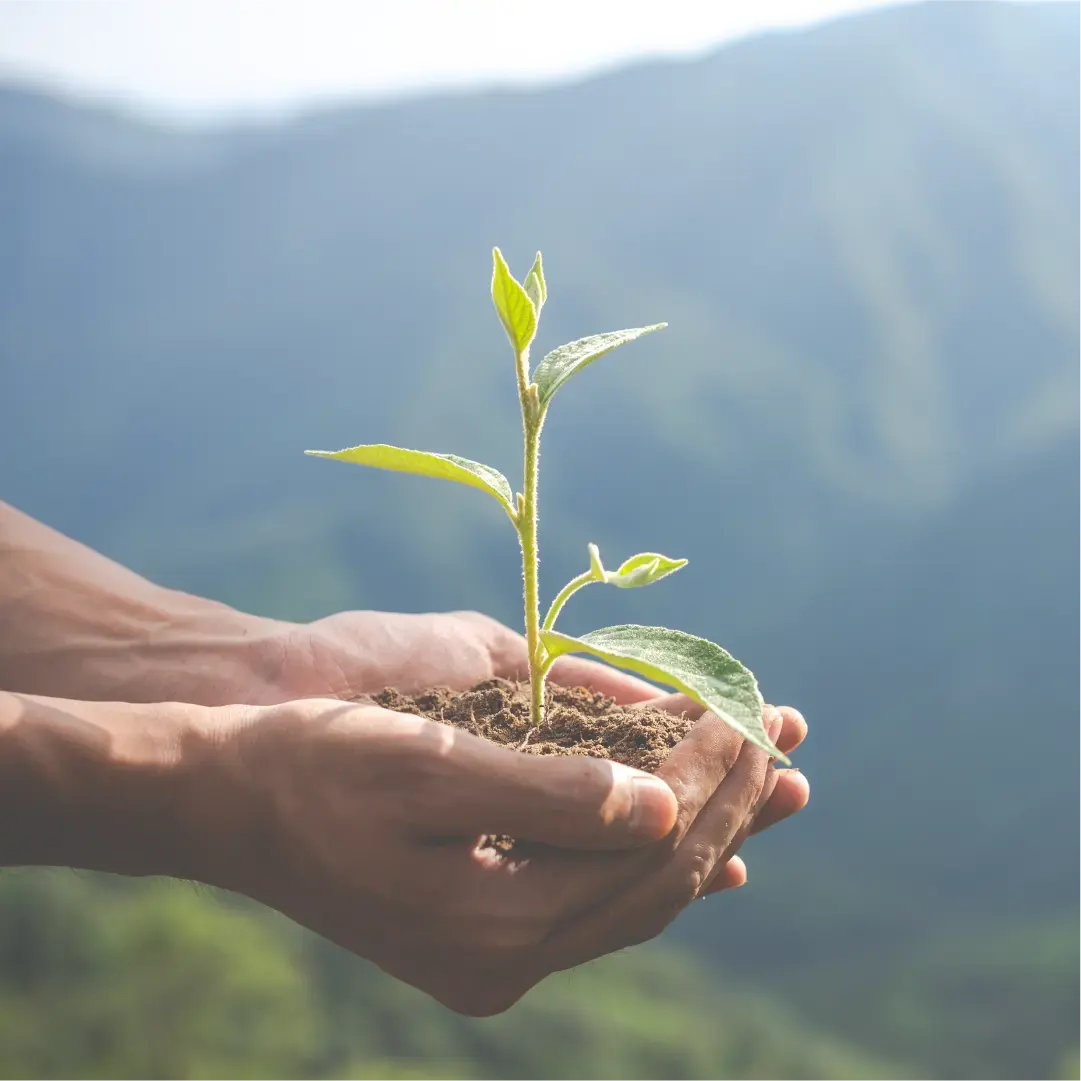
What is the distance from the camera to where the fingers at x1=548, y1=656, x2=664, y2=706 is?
5.35 feet

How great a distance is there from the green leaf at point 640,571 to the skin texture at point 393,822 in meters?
0.20

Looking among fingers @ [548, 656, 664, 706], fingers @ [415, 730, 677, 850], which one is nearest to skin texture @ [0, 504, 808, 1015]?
fingers @ [415, 730, 677, 850]

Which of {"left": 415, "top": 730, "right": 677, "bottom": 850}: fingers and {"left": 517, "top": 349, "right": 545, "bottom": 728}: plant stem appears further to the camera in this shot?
{"left": 517, "top": 349, "right": 545, "bottom": 728}: plant stem

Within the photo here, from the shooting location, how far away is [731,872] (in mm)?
1393

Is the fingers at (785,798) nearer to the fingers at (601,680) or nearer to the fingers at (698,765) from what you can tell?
the fingers at (698,765)

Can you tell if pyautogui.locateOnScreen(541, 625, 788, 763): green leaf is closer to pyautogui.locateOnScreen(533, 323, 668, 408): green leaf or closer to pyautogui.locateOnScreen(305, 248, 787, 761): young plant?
pyautogui.locateOnScreen(305, 248, 787, 761): young plant

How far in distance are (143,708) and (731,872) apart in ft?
2.66

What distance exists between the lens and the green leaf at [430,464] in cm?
121

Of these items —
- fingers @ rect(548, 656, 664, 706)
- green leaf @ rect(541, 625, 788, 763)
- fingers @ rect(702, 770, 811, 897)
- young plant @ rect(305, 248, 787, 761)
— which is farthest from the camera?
fingers @ rect(548, 656, 664, 706)

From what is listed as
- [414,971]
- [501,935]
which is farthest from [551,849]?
[414,971]

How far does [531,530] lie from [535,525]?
0.07ft

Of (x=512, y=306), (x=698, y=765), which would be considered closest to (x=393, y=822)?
(x=698, y=765)

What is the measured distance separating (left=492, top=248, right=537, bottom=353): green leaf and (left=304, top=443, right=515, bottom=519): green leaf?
159mm

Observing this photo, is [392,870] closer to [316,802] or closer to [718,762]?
[316,802]
